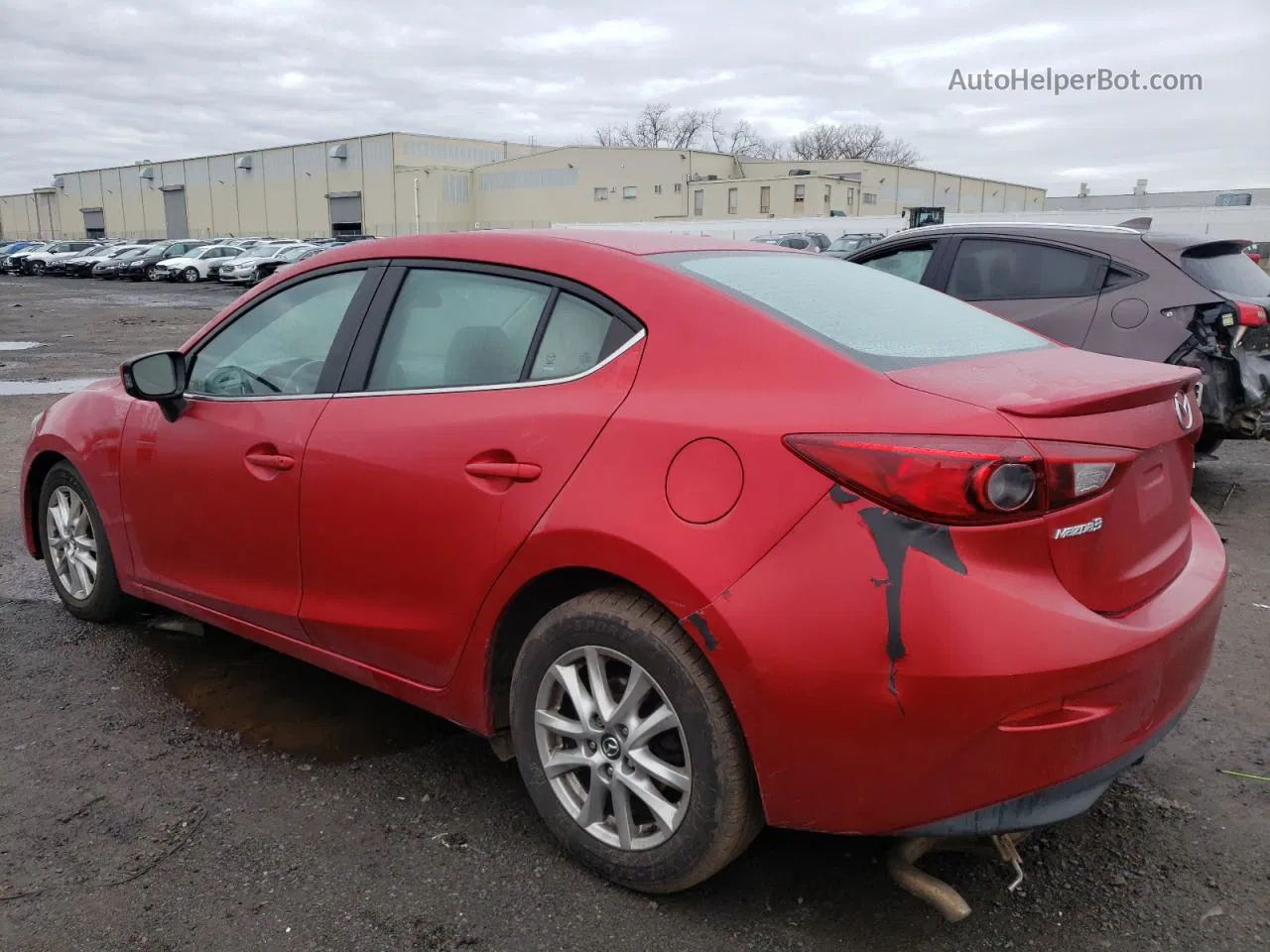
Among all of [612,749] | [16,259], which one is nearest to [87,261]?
[16,259]

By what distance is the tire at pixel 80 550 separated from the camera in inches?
168

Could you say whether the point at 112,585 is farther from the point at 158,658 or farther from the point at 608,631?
the point at 608,631

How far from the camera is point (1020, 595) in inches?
84.2

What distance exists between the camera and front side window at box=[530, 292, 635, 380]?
107 inches

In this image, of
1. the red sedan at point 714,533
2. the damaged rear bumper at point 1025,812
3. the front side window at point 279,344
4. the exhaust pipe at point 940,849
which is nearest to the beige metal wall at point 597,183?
the front side window at point 279,344

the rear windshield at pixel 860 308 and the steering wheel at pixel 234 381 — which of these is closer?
the rear windshield at pixel 860 308

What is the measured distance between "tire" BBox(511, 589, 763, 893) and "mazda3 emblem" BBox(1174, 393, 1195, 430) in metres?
1.35

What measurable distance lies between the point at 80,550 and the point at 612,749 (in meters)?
2.94

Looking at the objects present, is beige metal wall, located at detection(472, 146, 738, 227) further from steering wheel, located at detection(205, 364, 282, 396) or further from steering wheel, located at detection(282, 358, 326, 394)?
steering wheel, located at detection(282, 358, 326, 394)

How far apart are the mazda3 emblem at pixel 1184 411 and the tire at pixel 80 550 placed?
3.81 m

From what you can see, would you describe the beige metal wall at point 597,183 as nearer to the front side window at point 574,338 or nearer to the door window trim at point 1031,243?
the door window trim at point 1031,243

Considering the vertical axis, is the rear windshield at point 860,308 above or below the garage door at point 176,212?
below

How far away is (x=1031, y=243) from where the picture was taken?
684 centimetres

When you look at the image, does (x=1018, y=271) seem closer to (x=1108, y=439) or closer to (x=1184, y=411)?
(x=1184, y=411)
